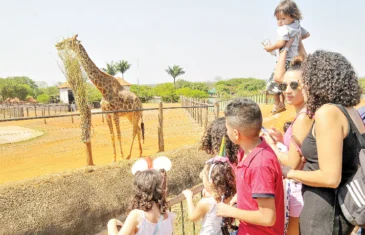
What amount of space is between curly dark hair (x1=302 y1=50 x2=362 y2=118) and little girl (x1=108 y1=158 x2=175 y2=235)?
85 cm

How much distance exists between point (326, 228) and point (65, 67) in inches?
264

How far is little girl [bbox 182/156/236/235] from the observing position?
1.79 meters

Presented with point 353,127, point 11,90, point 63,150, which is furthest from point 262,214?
point 11,90

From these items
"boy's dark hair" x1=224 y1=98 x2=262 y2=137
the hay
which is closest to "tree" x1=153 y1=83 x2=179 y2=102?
the hay

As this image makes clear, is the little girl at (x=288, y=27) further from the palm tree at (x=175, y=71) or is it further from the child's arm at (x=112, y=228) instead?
the palm tree at (x=175, y=71)

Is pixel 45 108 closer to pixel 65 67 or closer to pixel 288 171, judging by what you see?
pixel 65 67

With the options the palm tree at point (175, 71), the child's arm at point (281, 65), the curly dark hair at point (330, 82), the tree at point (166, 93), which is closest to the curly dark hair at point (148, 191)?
the curly dark hair at point (330, 82)

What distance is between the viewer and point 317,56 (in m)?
1.58

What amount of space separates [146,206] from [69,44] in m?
6.83

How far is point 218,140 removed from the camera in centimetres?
205

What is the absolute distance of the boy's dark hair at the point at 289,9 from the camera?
275 cm

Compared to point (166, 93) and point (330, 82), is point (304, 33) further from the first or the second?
point (166, 93)

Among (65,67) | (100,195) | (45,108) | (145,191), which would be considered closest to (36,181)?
(100,195)

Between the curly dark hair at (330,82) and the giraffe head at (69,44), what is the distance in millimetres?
6961
